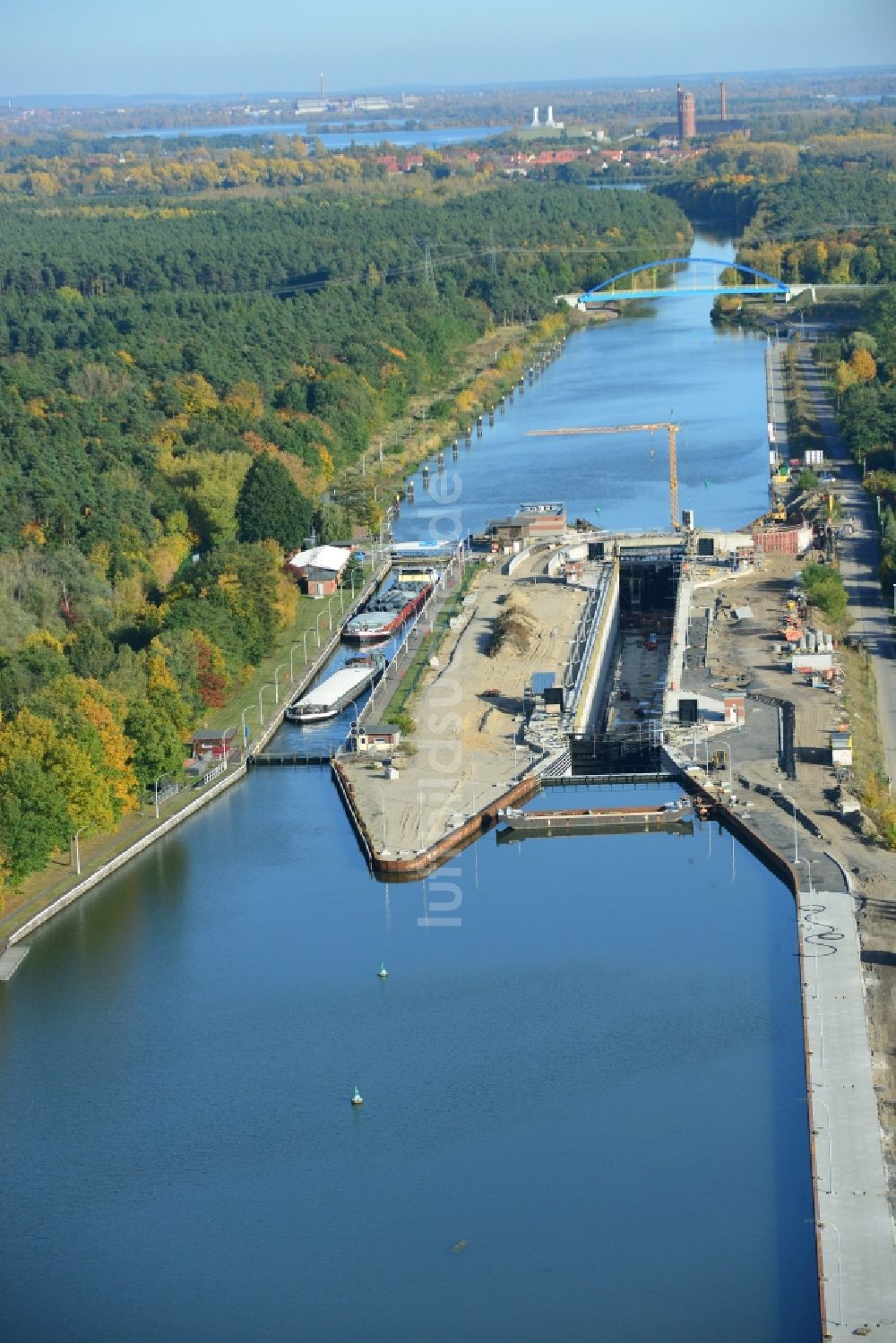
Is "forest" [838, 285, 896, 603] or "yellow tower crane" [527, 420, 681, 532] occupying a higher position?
"forest" [838, 285, 896, 603]

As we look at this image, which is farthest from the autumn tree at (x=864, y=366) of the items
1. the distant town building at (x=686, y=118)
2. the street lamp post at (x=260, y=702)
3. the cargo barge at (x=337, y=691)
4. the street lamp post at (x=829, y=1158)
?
the distant town building at (x=686, y=118)

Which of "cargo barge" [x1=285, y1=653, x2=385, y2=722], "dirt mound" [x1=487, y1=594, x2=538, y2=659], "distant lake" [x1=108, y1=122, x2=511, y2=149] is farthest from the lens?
"distant lake" [x1=108, y1=122, x2=511, y2=149]

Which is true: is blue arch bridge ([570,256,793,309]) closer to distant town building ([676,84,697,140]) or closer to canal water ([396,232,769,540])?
canal water ([396,232,769,540])

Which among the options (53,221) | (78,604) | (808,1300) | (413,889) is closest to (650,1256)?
(808,1300)

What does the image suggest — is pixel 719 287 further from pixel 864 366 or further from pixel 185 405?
Result: pixel 185 405

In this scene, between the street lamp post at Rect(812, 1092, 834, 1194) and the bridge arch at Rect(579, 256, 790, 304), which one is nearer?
the street lamp post at Rect(812, 1092, 834, 1194)

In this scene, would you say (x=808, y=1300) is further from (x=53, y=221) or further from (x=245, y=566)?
(x=53, y=221)

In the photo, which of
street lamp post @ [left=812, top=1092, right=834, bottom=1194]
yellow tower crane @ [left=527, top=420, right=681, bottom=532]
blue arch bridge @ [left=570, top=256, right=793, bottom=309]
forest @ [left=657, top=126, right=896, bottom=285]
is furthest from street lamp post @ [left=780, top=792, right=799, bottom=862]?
blue arch bridge @ [left=570, top=256, right=793, bottom=309]

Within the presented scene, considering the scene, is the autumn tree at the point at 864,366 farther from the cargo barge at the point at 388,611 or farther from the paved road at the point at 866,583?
the cargo barge at the point at 388,611
